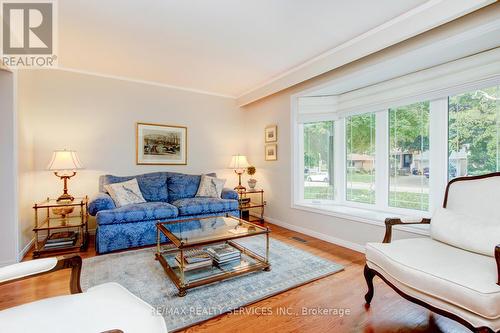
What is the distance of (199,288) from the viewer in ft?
6.46

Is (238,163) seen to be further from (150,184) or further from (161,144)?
(150,184)

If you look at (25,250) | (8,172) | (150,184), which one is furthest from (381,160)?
(25,250)

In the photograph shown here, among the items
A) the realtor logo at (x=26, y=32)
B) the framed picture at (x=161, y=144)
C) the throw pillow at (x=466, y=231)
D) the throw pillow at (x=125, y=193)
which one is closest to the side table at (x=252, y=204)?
the framed picture at (x=161, y=144)

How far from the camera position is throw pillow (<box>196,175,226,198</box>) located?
3922 millimetres

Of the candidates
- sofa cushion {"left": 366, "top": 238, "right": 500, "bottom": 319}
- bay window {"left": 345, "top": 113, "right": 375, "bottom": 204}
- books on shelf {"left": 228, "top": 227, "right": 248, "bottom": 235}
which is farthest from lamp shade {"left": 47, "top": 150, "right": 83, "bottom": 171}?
bay window {"left": 345, "top": 113, "right": 375, "bottom": 204}

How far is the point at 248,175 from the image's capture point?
4891 mm

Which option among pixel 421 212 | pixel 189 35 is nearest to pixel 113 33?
pixel 189 35

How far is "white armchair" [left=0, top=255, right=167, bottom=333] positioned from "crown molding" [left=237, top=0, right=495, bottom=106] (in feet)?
9.49

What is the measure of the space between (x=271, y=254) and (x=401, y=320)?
4.45 ft

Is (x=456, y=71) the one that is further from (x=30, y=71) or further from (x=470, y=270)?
(x=30, y=71)

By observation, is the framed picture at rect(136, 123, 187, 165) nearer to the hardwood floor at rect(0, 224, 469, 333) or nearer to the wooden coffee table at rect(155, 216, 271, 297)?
the wooden coffee table at rect(155, 216, 271, 297)

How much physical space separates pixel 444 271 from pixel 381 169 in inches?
82.9

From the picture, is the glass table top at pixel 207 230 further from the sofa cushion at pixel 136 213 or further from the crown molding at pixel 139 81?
the crown molding at pixel 139 81

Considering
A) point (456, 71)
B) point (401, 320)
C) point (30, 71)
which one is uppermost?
point (30, 71)
